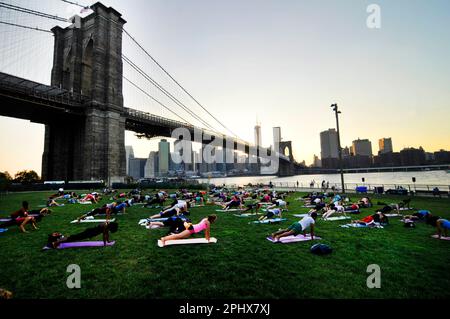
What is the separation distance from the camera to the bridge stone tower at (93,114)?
3566 centimetres

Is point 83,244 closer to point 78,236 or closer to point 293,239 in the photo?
point 78,236

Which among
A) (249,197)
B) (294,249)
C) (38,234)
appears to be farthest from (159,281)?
(249,197)

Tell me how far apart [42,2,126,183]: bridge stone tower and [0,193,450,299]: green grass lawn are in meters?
31.3

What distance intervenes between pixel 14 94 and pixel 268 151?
206 ft

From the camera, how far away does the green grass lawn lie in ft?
12.7

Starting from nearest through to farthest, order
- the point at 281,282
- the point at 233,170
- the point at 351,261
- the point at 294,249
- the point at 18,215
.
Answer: the point at 281,282, the point at 351,261, the point at 294,249, the point at 18,215, the point at 233,170

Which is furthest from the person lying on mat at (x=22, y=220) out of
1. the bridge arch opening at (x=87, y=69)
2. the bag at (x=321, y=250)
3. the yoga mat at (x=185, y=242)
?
the bridge arch opening at (x=87, y=69)

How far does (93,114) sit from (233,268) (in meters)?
38.9

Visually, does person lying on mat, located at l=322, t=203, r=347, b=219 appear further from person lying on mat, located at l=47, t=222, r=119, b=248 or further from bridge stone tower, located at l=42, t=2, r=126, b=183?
bridge stone tower, located at l=42, t=2, r=126, b=183

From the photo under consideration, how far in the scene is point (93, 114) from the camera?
3562cm

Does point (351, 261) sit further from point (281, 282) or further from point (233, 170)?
point (233, 170)

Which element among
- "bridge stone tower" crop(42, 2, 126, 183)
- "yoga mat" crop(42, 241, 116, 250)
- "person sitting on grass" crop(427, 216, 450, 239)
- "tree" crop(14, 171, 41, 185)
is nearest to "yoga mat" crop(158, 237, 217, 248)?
"yoga mat" crop(42, 241, 116, 250)

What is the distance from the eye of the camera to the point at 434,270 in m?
4.73

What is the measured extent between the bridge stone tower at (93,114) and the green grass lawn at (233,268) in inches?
1231
